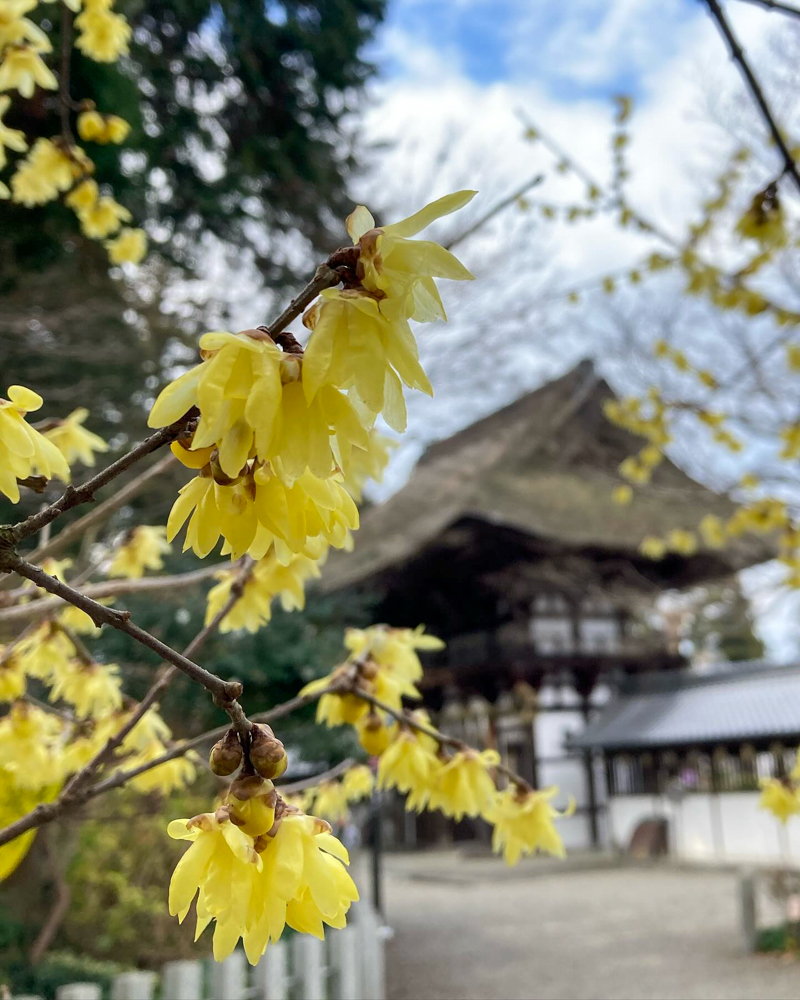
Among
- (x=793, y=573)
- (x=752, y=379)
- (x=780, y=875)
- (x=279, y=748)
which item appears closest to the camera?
(x=279, y=748)

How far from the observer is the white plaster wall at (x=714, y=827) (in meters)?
8.17

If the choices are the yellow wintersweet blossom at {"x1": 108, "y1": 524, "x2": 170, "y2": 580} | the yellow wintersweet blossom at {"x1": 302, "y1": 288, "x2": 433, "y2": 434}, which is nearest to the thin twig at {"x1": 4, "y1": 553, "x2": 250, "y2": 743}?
the yellow wintersweet blossom at {"x1": 302, "y1": 288, "x2": 433, "y2": 434}

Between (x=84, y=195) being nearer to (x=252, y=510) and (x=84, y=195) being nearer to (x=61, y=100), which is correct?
(x=61, y=100)

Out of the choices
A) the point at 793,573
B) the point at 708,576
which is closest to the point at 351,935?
the point at 793,573

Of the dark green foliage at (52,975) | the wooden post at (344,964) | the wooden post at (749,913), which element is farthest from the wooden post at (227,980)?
the wooden post at (749,913)

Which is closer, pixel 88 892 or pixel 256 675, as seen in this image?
pixel 88 892

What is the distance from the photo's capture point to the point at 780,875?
485 cm

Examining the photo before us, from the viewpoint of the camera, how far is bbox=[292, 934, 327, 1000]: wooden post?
2.62m

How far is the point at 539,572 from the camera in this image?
30.1 feet

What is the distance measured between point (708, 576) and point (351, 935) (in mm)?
8013

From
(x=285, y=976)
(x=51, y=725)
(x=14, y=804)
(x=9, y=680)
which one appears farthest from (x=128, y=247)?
(x=285, y=976)

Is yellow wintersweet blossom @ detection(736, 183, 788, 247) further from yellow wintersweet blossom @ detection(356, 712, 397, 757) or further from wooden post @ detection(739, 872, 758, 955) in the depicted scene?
wooden post @ detection(739, 872, 758, 955)

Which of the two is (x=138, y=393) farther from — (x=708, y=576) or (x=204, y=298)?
(x=708, y=576)

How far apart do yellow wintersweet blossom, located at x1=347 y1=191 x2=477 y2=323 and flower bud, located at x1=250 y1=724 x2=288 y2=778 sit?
0.86ft
